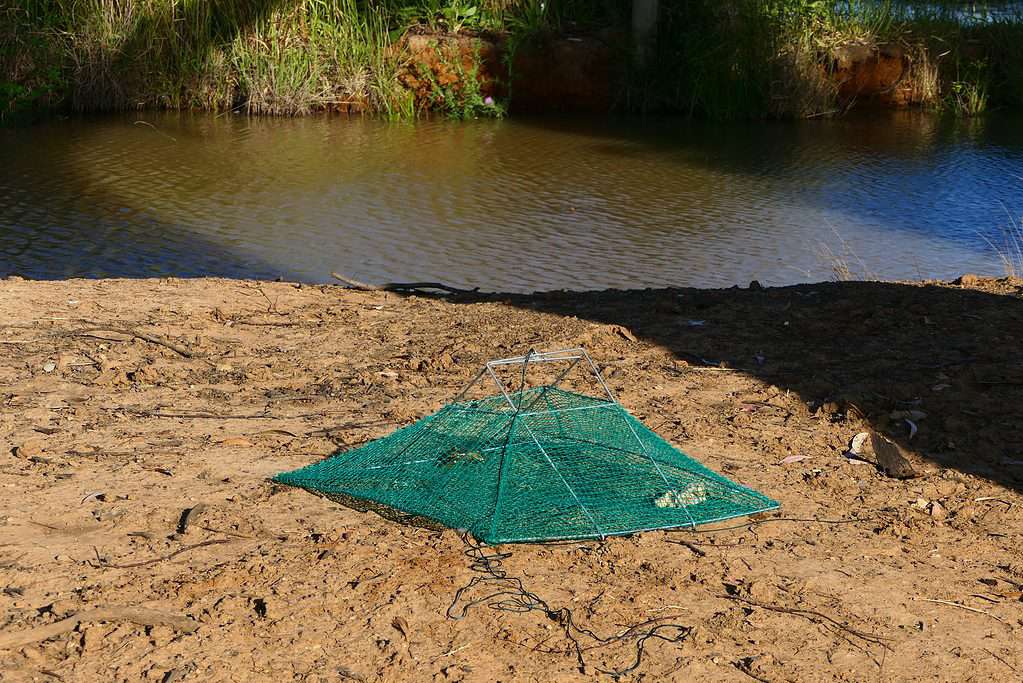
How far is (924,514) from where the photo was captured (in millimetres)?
3842

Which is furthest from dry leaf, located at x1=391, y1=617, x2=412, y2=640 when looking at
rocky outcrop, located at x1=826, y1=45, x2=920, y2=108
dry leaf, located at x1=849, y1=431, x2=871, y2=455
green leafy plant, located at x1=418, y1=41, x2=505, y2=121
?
rocky outcrop, located at x1=826, y1=45, x2=920, y2=108

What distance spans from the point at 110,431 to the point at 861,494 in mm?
2494

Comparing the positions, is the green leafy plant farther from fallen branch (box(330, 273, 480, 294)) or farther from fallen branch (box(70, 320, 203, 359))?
fallen branch (box(70, 320, 203, 359))

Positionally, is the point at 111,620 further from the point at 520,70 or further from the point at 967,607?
the point at 520,70

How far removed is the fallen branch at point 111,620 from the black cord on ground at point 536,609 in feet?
2.14

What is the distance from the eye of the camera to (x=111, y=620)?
9.95 ft

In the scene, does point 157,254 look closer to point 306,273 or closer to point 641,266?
point 306,273

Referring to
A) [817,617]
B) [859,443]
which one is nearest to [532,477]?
[817,617]

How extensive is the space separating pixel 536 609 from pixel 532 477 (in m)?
0.78

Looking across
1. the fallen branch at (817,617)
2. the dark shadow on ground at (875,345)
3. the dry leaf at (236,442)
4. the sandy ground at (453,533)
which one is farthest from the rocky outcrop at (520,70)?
the fallen branch at (817,617)

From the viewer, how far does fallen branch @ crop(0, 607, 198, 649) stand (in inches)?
116

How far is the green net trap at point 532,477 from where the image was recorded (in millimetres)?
3619

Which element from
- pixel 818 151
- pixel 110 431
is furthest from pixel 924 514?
pixel 818 151

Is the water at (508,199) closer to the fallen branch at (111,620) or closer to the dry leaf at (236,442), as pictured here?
the dry leaf at (236,442)
